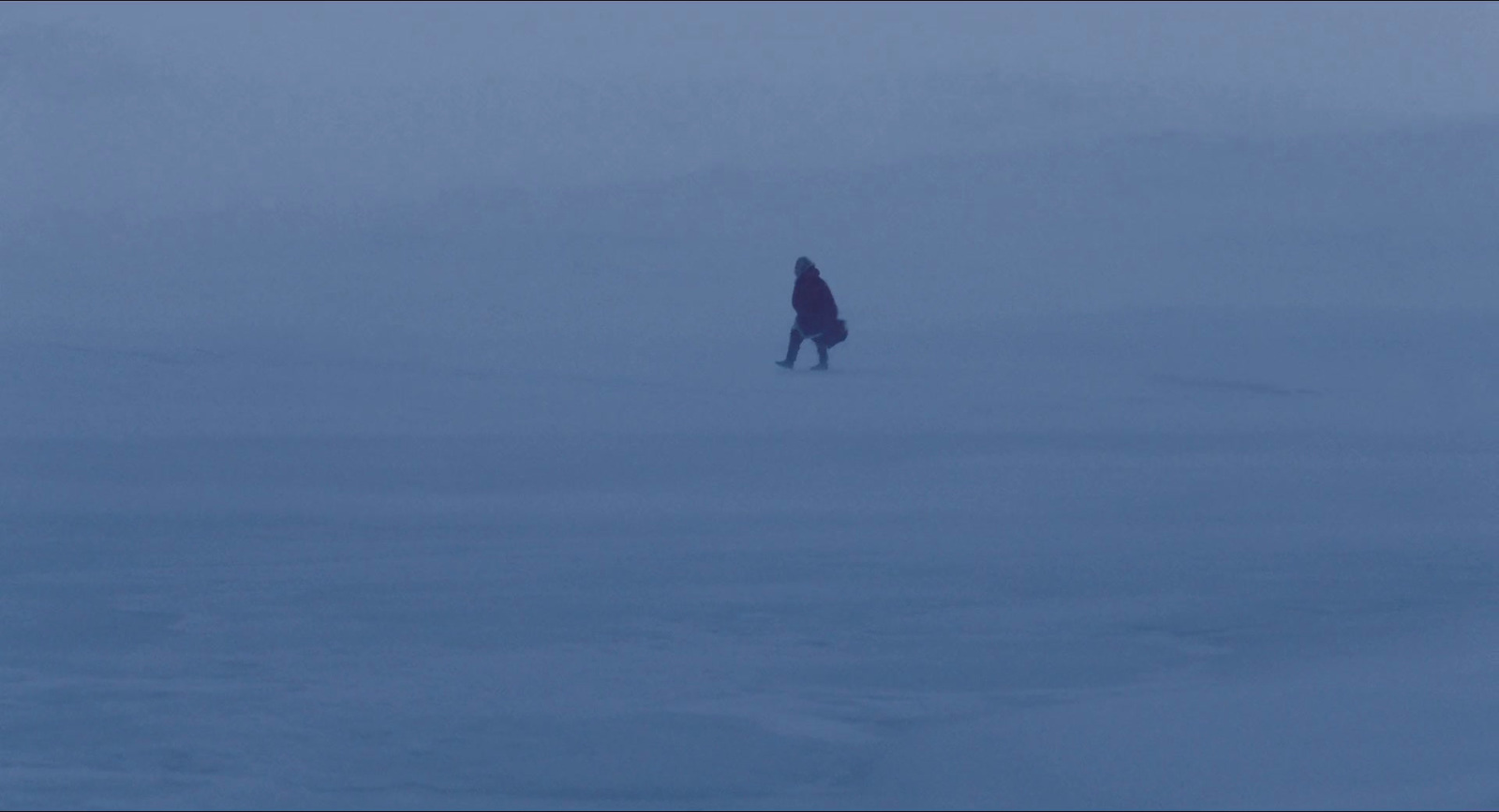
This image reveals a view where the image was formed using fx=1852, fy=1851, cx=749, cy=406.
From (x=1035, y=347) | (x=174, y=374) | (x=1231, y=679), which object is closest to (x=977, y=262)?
(x=1035, y=347)

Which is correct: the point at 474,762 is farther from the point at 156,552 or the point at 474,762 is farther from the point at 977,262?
the point at 977,262

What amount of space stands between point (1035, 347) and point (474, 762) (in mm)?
11531

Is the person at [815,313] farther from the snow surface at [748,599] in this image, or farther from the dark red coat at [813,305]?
the snow surface at [748,599]

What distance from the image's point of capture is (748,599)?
264 inches

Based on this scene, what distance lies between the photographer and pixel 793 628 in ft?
20.7

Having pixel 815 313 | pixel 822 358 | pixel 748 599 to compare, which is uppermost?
pixel 815 313

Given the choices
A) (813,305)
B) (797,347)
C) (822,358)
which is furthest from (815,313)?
(822,358)

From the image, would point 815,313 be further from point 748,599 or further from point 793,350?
point 748,599

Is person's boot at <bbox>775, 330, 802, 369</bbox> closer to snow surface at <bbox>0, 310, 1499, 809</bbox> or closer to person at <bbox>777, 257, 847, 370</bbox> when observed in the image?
person at <bbox>777, 257, 847, 370</bbox>

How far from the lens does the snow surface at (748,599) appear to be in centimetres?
499

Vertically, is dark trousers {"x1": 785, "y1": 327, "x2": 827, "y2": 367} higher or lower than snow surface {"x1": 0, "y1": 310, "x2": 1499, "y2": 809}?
higher

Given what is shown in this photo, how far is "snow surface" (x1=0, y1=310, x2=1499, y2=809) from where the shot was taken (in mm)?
4992

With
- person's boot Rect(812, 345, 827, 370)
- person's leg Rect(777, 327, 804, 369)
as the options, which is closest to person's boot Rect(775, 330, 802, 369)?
person's leg Rect(777, 327, 804, 369)

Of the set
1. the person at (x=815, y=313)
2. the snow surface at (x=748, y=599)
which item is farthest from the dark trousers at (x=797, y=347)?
the snow surface at (x=748, y=599)
